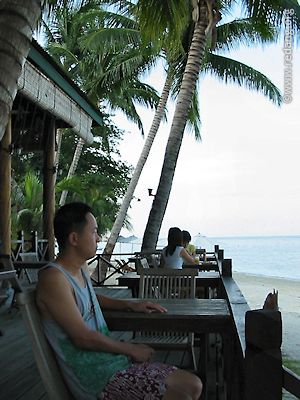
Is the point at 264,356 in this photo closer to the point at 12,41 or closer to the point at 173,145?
the point at 12,41

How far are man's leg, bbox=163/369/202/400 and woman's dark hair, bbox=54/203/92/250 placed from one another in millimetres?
716

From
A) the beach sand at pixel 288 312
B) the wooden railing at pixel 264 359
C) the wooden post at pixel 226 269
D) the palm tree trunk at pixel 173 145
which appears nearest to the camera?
the wooden railing at pixel 264 359

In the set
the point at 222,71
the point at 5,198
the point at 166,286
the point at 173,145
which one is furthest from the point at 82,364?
the point at 222,71

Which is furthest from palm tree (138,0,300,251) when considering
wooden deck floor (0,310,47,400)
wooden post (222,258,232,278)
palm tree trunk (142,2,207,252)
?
wooden post (222,258,232,278)

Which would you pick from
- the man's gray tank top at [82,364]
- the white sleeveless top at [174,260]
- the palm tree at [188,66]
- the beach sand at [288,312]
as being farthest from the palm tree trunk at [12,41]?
the beach sand at [288,312]

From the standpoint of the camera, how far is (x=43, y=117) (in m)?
8.38

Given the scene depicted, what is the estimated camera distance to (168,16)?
10.5 metres

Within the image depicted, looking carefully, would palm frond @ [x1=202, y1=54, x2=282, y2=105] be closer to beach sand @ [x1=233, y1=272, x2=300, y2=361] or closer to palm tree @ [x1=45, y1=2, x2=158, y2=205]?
palm tree @ [x1=45, y1=2, x2=158, y2=205]

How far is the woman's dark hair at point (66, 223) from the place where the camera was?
2.39m

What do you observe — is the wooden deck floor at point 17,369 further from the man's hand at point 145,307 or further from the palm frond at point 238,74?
the palm frond at point 238,74

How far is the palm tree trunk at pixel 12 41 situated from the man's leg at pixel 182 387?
5.53 feet

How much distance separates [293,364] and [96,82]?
12.2m

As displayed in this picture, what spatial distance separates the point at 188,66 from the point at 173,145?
197 centimetres

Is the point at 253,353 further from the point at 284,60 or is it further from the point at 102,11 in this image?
the point at 102,11
